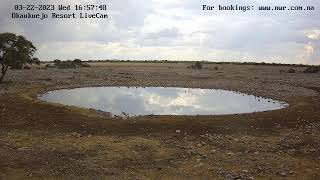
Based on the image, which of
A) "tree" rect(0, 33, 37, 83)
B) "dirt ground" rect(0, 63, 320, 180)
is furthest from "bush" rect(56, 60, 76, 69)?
"dirt ground" rect(0, 63, 320, 180)

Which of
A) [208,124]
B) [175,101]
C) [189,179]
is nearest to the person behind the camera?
[189,179]

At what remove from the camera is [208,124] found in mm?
21344

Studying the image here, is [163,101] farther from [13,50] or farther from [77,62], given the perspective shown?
[77,62]

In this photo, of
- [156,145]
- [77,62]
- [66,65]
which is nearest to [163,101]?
[156,145]

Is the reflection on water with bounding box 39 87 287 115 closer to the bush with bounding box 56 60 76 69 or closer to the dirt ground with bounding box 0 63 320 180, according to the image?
the dirt ground with bounding box 0 63 320 180

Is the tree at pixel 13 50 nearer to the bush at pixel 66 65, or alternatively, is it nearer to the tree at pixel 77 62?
the bush at pixel 66 65

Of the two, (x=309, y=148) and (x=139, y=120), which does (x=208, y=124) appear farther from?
(x=309, y=148)

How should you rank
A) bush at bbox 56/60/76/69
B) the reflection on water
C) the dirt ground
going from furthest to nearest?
bush at bbox 56/60/76/69 < the reflection on water < the dirt ground

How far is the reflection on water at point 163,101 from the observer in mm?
28078

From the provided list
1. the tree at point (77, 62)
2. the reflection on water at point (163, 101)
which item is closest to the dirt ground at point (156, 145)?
the reflection on water at point (163, 101)

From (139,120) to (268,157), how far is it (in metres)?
8.37

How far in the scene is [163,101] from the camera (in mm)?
32812

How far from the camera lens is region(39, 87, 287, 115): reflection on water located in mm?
28078

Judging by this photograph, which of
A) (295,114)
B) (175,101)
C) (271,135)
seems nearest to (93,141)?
(271,135)
